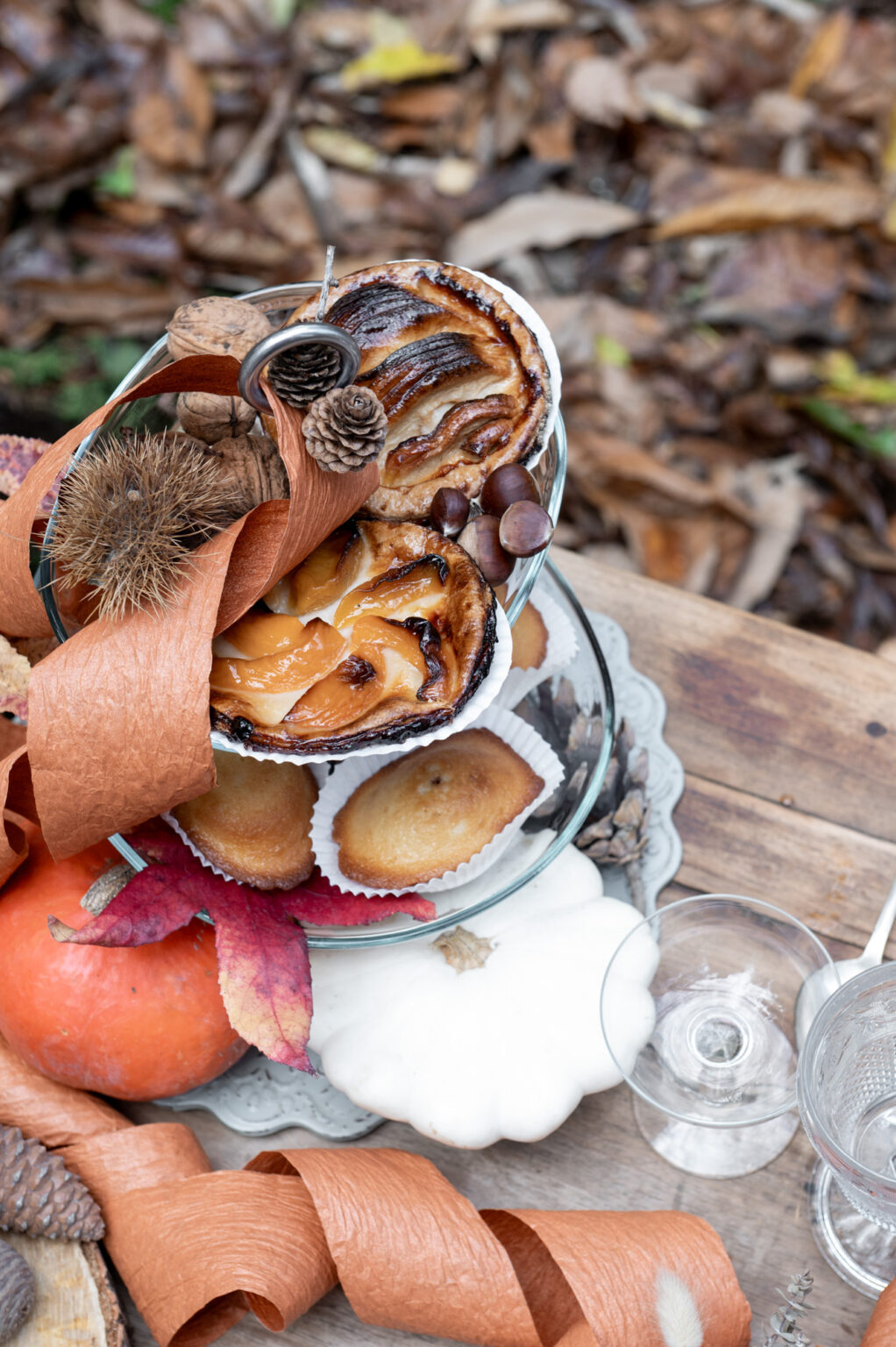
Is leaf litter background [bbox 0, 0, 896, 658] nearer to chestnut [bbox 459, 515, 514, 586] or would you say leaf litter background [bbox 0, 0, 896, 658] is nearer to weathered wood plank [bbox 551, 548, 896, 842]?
weathered wood plank [bbox 551, 548, 896, 842]

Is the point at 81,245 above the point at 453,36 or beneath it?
beneath

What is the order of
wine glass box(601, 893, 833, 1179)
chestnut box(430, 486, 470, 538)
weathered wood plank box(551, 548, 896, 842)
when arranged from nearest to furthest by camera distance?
1. chestnut box(430, 486, 470, 538)
2. wine glass box(601, 893, 833, 1179)
3. weathered wood plank box(551, 548, 896, 842)

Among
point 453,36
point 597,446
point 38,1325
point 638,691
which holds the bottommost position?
point 38,1325

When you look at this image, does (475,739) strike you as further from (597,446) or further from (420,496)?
(597,446)

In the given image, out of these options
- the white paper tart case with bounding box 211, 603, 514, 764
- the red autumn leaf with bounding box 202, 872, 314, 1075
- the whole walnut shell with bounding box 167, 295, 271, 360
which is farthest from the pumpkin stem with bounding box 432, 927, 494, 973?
the whole walnut shell with bounding box 167, 295, 271, 360

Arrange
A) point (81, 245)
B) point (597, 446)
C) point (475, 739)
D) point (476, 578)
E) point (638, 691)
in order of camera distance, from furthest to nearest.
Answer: point (81, 245)
point (597, 446)
point (638, 691)
point (475, 739)
point (476, 578)

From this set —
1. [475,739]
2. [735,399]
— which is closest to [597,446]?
[735,399]
